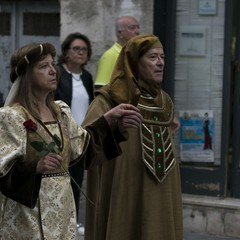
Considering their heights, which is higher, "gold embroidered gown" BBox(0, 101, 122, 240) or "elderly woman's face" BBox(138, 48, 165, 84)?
"elderly woman's face" BBox(138, 48, 165, 84)

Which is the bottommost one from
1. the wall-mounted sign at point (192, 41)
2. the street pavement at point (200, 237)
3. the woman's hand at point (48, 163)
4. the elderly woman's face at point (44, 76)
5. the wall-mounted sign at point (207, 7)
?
the street pavement at point (200, 237)

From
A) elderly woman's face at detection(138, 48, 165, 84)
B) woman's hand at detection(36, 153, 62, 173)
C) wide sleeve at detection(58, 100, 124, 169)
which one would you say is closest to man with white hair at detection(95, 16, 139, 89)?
elderly woman's face at detection(138, 48, 165, 84)

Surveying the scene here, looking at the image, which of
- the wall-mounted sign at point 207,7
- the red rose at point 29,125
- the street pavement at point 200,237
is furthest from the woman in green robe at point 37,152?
the wall-mounted sign at point 207,7

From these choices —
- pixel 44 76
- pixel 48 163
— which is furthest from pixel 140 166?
pixel 48 163

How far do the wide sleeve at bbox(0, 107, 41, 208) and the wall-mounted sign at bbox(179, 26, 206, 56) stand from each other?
3.65m

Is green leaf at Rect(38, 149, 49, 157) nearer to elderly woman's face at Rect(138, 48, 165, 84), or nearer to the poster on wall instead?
elderly woman's face at Rect(138, 48, 165, 84)

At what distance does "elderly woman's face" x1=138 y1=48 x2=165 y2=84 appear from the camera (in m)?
4.75

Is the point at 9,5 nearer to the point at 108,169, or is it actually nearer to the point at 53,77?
the point at 108,169

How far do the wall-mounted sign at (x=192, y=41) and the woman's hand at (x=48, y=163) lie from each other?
375 centimetres

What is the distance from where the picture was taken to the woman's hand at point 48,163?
3521 mm

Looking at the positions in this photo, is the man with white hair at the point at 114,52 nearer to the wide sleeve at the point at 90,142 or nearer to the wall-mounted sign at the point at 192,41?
the wall-mounted sign at the point at 192,41

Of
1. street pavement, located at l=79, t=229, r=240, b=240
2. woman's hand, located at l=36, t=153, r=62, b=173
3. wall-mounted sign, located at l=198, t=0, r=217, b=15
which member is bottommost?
street pavement, located at l=79, t=229, r=240, b=240

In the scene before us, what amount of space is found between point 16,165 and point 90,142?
1.71ft

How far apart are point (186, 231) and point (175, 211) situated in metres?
2.12
